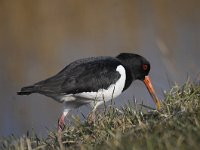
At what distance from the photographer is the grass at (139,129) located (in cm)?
383

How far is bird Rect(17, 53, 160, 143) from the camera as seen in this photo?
6199 millimetres

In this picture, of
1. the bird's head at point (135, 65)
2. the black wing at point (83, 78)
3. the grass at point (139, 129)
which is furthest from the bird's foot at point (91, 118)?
the bird's head at point (135, 65)

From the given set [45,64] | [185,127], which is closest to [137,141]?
[185,127]

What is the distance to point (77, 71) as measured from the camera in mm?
6324

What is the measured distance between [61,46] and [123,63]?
6.88 meters

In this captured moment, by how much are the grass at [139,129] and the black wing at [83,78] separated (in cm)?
44

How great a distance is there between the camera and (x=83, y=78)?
627 centimetres

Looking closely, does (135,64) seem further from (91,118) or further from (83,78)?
(91,118)

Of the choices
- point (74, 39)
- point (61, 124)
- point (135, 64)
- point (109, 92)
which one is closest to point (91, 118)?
point (61, 124)

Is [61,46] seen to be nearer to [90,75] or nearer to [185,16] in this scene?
[185,16]

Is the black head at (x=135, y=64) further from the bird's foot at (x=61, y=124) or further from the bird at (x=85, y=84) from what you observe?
the bird's foot at (x=61, y=124)

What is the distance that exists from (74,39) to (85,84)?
8.03 meters

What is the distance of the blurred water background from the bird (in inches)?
46.5

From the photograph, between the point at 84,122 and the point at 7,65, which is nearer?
the point at 84,122
